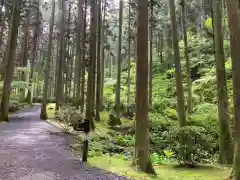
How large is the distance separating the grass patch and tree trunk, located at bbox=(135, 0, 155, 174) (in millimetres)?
433

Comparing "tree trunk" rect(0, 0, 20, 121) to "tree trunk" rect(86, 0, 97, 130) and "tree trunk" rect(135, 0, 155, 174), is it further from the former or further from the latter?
"tree trunk" rect(135, 0, 155, 174)

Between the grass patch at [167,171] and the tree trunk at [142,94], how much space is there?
1.42ft

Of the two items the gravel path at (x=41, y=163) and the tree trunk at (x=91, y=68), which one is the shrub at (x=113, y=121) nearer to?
the tree trunk at (x=91, y=68)

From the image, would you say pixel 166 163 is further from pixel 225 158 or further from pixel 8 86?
pixel 8 86

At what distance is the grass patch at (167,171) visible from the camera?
22.6 feet

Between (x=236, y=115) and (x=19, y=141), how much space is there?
698cm

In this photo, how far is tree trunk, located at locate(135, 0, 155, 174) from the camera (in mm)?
7365

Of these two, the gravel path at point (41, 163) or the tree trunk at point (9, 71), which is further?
the tree trunk at point (9, 71)

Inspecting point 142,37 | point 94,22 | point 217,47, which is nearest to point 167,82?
point 94,22

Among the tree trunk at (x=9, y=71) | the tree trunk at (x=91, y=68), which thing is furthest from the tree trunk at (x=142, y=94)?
the tree trunk at (x=9, y=71)

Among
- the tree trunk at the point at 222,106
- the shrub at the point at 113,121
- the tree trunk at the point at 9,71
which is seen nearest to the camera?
the tree trunk at the point at 222,106

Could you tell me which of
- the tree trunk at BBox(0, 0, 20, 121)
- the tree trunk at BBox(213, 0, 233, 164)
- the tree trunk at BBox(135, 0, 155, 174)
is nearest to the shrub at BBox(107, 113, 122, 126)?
the tree trunk at BBox(0, 0, 20, 121)

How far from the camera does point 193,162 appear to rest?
9.01 m

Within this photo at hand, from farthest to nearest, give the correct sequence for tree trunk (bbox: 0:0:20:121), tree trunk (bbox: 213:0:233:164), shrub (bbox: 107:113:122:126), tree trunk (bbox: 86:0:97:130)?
shrub (bbox: 107:113:122:126) → tree trunk (bbox: 0:0:20:121) → tree trunk (bbox: 86:0:97:130) → tree trunk (bbox: 213:0:233:164)
